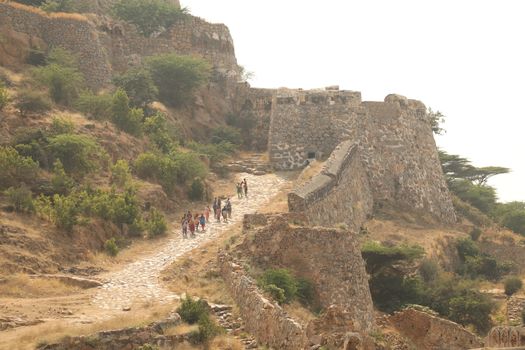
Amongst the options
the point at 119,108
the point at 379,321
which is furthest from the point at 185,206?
the point at 379,321

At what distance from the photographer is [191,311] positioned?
54.7ft

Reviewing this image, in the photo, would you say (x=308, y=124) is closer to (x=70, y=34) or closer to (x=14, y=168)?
(x=70, y=34)

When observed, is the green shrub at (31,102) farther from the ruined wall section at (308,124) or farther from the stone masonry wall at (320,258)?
the stone masonry wall at (320,258)

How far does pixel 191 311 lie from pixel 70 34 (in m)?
22.6

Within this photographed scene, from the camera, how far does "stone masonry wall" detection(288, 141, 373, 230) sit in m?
24.9

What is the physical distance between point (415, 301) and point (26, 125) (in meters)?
13.1

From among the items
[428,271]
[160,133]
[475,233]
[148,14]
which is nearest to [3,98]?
[160,133]

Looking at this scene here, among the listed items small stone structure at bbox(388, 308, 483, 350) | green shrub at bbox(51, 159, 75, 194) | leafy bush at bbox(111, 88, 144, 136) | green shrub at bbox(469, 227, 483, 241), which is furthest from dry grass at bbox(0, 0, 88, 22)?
small stone structure at bbox(388, 308, 483, 350)

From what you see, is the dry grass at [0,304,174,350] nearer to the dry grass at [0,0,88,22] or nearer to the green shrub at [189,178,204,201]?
the green shrub at [189,178,204,201]

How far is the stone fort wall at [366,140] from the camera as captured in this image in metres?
35.2

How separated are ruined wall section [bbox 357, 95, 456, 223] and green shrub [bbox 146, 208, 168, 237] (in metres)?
10.6

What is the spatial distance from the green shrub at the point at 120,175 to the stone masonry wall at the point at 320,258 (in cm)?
784

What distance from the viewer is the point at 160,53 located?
41281mm

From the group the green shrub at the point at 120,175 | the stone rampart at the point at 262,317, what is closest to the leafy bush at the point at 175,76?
the green shrub at the point at 120,175
